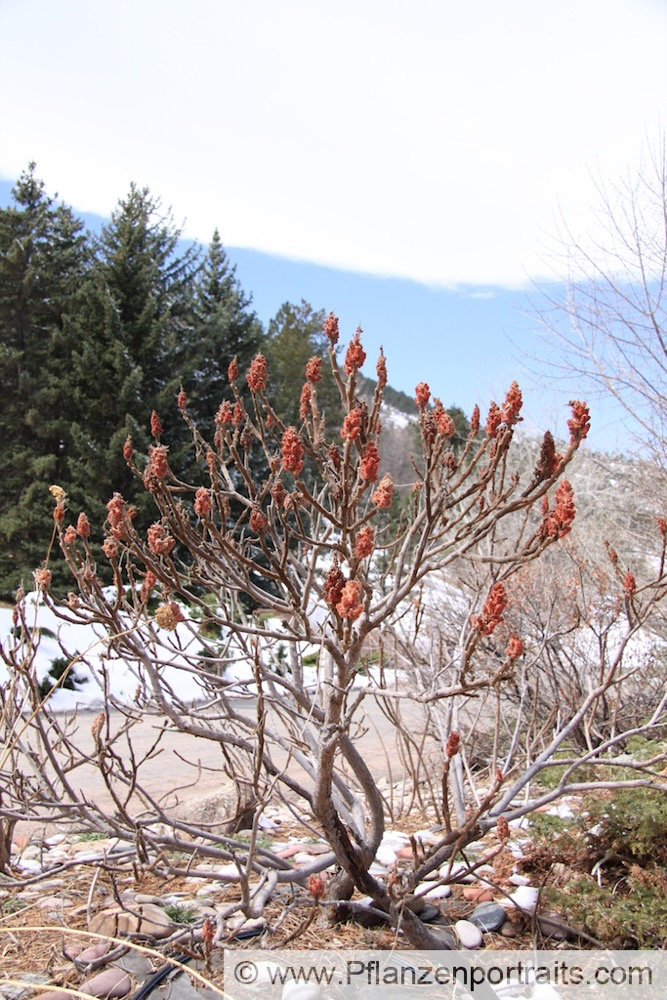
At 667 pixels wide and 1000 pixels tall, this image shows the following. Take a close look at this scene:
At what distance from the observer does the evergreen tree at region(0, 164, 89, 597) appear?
62.3 ft

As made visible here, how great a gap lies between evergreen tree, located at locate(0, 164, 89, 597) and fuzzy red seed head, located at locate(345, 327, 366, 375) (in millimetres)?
17477

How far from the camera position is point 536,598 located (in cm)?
626

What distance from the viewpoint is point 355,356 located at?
87.3 inches

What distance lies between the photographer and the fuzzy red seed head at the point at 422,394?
2.31 metres

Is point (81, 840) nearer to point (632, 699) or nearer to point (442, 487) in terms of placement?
point (442, 487)

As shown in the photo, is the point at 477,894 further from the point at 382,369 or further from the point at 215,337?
the point at 215,337

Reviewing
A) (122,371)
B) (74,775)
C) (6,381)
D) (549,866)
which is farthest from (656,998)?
(6,381)

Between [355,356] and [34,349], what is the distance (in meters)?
20.1

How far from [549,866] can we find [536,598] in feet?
10.2

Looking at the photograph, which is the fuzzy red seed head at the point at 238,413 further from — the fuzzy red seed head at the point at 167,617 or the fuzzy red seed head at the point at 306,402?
the fuzzy red seed head at the point at 167,617

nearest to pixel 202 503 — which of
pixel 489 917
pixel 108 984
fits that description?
pixel 108 984

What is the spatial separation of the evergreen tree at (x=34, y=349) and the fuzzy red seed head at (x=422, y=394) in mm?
17454

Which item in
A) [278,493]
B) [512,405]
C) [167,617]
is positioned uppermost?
[512,405]

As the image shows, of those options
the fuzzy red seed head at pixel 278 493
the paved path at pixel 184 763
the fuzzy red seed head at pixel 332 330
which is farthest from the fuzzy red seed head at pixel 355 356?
the paved path at pixel 184 763
